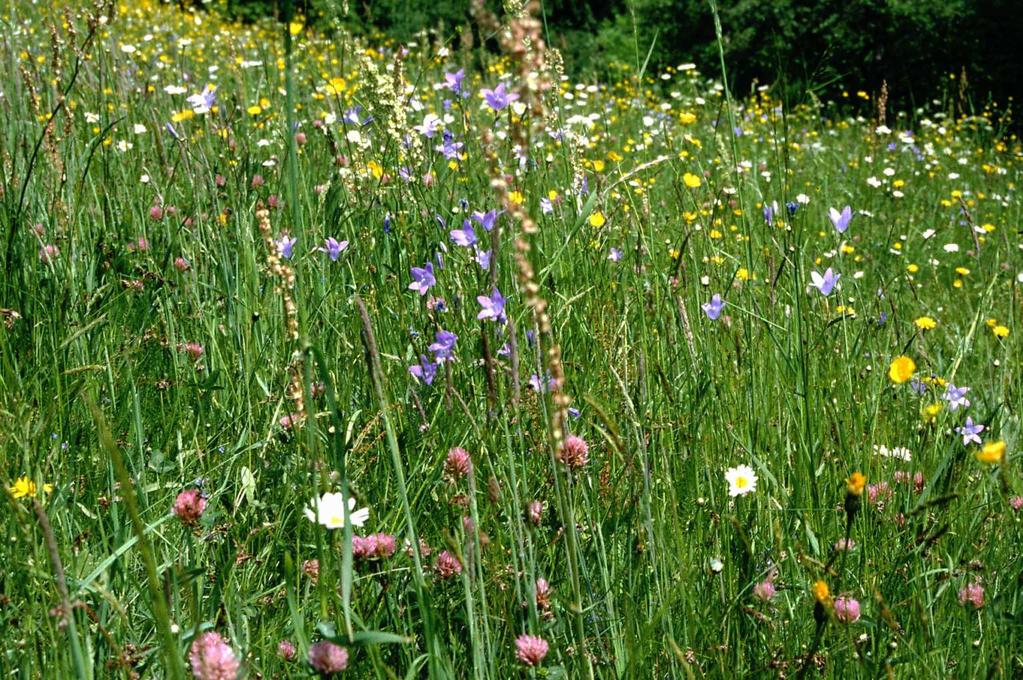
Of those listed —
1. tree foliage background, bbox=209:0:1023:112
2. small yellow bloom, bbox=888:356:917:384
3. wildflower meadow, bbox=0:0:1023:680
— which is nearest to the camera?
wildflower meadow, bbox=0:0:1023:680

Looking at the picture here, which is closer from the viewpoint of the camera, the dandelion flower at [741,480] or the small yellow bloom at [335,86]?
the dandelion flower at [741,480]

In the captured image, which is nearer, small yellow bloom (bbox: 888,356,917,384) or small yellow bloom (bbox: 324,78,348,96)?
small yellow bloom (bbox: 888,356,917,384)

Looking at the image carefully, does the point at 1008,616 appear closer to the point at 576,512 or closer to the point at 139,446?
the point at 576,512

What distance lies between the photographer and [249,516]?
1422 mm

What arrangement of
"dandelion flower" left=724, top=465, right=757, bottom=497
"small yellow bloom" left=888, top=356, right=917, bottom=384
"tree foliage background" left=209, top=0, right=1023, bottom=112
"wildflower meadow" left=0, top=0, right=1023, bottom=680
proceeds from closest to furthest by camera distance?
"wildflower meadow" left=0, top=0, right=1023, bottom=680, "small yellow bloom" left=888, top=356, right=917, bottom=384, "dandelion flower" left=724, top=465, right=757, bottom=497, "tree foliage background" left=209, top=0, right=1023, bottom=112

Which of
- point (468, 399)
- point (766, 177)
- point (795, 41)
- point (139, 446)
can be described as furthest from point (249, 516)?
point (795, 41)

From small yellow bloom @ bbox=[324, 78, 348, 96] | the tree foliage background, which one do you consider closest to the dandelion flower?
small yellow bloom @ bbox=[324, 78, 348, 96]

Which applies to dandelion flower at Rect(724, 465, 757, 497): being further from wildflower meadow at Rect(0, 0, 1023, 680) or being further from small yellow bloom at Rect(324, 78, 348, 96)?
small yellow bloom at Rect(324, 78, 348, 96)

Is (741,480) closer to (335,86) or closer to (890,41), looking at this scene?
(335,86)

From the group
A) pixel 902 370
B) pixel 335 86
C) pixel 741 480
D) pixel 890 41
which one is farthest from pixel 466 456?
pixel 890 41

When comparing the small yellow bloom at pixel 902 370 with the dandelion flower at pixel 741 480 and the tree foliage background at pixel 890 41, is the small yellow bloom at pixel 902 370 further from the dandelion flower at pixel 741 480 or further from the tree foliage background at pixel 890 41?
the tree foliage background at pixel 890 41

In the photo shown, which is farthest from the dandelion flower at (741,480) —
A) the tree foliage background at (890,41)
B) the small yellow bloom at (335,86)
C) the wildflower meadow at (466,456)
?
the tree foliage background at (890,41)

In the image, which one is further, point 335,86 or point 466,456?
point 335,86

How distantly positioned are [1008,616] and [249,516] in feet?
3.46
